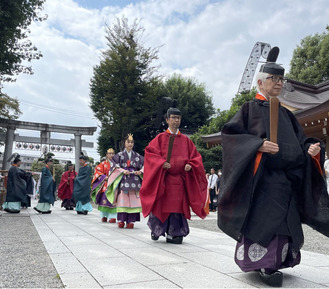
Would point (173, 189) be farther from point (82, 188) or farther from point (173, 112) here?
point (82, 188)

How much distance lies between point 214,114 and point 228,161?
2652cm

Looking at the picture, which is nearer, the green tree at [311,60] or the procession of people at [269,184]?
the procession of people at [269,184]

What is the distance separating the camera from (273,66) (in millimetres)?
3211

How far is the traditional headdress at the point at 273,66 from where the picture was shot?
126 inches

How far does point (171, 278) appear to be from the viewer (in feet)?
9.57

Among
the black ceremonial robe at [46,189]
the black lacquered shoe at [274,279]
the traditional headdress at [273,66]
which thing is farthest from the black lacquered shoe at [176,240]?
the black ceremonial robe at [46,189]

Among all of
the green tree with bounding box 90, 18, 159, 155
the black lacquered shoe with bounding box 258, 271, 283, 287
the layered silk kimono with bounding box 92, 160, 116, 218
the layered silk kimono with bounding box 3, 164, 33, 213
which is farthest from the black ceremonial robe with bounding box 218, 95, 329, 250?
the green tree with bounding box 90, 18, 159, 155

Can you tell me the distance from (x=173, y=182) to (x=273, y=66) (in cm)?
240

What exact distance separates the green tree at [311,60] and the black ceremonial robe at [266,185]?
20.4m

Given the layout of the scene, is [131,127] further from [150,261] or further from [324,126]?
[150,261]

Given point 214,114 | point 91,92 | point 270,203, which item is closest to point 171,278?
point 270,203

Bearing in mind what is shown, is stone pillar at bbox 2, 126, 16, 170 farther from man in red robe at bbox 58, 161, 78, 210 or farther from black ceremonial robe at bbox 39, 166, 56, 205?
black ceremonial robe at bbox 39, 166, 56, 205

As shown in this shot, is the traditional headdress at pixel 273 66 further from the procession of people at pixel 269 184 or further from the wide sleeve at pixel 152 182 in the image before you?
the wide sleeve at pixel 152 182

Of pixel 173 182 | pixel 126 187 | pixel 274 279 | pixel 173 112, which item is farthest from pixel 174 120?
pixel 274 279
